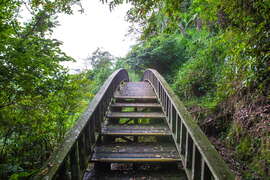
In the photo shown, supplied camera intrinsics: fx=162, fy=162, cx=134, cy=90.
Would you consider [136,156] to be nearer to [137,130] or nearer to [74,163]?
[137,130]

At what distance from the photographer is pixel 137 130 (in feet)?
11.1

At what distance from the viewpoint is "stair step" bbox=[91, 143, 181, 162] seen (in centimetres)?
251

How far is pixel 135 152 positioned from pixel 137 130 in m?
0.68

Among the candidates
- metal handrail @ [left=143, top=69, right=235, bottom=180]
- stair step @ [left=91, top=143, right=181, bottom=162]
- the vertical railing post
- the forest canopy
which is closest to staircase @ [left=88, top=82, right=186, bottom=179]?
stair step @ [left=91, top=143, right=181, bottom=162]

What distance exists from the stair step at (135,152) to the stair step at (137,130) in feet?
0.73

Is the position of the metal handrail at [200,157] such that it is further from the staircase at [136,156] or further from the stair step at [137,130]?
the stair step at [137,130]

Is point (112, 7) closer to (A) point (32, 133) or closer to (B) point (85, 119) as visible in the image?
(B) point (85, 119)

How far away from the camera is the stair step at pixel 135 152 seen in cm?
251

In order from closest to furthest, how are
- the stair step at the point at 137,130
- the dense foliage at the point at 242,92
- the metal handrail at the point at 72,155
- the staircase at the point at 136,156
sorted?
the metal handrail at the point at 72,155
the dense foliage at the point at 242,92
the staircase at the point at 136,156
the stair step at the point at 137,130

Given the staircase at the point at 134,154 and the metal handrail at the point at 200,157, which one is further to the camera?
the staircase at the point at 134,154

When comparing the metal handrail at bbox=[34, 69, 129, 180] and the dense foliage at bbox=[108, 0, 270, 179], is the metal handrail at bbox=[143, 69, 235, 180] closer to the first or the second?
the dense foliage at bbox=[108, 0, 270, 179]

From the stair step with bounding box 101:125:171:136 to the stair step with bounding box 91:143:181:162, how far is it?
22cm

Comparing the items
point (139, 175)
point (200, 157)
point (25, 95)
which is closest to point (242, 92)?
point (200, 157)

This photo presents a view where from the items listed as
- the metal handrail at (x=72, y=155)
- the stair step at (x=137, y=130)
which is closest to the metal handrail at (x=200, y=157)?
the stair step at (x=137, y=130)
